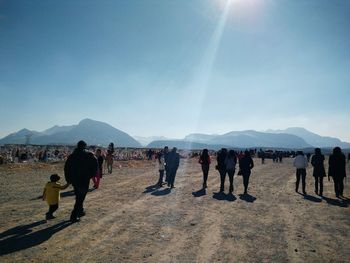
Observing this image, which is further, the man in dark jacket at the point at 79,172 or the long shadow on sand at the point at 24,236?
the man in dark jacket at the point at 79,172

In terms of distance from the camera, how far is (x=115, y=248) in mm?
6820

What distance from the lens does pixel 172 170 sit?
17094 millimetres

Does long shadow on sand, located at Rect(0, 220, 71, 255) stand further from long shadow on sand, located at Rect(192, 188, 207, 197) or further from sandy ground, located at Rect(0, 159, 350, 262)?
long shadow on sand, located at Rect(192, 188, 207, 197)

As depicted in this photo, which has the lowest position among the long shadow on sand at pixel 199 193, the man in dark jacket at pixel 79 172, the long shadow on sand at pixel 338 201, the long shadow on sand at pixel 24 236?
the long shadow on sand at pixel 24 236

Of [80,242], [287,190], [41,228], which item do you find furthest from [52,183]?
[287,190]

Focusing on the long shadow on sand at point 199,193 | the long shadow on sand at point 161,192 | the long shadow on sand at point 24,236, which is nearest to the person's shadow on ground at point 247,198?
the long shadow on sand at point 199,193

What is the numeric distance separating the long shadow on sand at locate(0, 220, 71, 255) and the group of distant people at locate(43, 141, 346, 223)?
70cm

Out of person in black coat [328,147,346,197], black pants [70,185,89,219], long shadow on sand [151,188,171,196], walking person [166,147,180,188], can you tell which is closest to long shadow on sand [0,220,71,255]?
black pants [70,185,89,219]

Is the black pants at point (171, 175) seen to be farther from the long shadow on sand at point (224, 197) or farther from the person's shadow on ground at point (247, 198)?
the person's shadow on ground at point (247, 198)

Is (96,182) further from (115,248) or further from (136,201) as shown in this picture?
(115,248)

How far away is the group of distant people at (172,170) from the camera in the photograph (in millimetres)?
8883

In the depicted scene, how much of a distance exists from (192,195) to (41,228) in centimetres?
746

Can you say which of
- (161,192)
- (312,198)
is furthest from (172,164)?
(312,198)

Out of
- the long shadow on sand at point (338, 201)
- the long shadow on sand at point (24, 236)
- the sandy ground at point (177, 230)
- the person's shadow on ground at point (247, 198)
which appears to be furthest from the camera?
the person's shadow on ground at point (247, 198)
